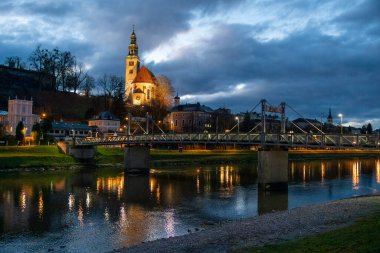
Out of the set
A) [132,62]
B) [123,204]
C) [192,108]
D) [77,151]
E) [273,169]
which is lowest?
[123,204]

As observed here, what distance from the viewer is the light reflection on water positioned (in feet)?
78.9

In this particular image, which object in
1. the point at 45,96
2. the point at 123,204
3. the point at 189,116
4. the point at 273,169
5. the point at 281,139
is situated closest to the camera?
the point at 123,204

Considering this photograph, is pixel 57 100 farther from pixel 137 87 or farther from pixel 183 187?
pixel 183 187

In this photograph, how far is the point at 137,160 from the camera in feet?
218

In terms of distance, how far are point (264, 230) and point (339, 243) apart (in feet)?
20.4

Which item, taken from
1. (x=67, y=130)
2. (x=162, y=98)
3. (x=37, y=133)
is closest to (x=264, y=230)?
(x=37, y=133)

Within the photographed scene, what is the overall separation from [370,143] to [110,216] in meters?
23.3

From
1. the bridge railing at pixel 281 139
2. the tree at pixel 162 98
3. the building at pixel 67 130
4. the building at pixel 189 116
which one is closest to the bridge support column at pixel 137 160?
the bridge railing at pixel 281 139

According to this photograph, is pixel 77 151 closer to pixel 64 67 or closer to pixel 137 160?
pixel 137 160

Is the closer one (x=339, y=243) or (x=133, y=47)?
(x=339, y=243)

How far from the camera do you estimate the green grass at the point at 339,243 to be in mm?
14322

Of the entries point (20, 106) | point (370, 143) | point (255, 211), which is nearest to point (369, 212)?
point (255, 211)

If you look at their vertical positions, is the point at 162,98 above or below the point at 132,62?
below

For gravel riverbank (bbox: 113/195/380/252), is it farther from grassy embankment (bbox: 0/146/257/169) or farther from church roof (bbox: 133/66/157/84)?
church roof (bbox: 133/66/157/84)
